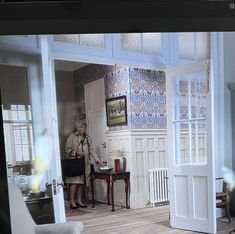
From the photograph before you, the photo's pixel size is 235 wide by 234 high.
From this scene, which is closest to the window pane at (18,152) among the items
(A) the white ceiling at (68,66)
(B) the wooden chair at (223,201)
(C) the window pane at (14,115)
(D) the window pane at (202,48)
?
(C) the window pane at (14,115)

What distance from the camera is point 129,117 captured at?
4.11m

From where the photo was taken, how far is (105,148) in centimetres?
454

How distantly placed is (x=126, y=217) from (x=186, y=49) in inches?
86.8

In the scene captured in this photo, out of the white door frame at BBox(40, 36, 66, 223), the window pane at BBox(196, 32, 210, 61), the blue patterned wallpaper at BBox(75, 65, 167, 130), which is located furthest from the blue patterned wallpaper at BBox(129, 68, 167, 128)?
the white door frame at BBox(40, 36, 66, 223)

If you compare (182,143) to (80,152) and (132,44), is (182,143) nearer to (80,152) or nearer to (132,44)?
(132,44)

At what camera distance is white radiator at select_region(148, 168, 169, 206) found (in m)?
4.23

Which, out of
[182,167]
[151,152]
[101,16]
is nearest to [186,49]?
[182,167]

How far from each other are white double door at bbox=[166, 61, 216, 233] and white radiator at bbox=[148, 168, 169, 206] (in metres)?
1.08

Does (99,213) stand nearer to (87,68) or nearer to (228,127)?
(228,127)

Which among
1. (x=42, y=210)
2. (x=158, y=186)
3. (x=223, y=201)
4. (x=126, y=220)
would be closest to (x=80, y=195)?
(x=126, y=220)

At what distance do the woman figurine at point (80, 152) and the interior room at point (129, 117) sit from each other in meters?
0.16

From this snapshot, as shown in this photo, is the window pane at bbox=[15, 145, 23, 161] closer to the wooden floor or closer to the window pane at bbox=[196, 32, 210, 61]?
the wooden floor

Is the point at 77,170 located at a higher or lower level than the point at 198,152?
lower

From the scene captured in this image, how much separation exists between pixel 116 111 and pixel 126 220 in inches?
61.7
